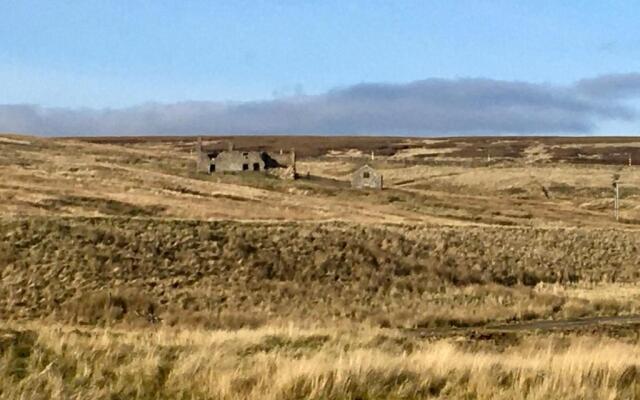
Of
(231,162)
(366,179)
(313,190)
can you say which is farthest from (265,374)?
(231,162)

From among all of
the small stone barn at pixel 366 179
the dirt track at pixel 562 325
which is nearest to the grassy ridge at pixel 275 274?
the dirt track at pixel 562 325

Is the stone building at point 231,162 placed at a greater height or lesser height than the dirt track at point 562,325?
greater

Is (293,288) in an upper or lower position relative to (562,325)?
lower

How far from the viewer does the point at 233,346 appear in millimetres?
11180

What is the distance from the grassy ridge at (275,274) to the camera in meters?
27.9

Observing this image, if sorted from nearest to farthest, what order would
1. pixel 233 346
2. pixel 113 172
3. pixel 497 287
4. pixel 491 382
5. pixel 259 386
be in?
1. pixel 259 386
2. pixel 491 382
3. pixel 233 346
4. pixel 497 287
5. pixel 113 172

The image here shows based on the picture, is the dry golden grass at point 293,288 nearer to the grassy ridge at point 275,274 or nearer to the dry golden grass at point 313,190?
the grassy ridge at point 275,274

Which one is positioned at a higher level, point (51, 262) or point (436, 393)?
point (436, 393)

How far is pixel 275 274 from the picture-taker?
113ft

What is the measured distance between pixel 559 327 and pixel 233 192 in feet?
148

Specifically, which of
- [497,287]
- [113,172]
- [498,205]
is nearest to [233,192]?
[113,172]

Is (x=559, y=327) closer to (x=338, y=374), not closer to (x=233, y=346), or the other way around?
(x=233, y=346)

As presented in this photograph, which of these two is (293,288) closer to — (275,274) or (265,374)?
(275,274)

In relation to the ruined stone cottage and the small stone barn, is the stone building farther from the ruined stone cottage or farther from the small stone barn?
the small stone barn
